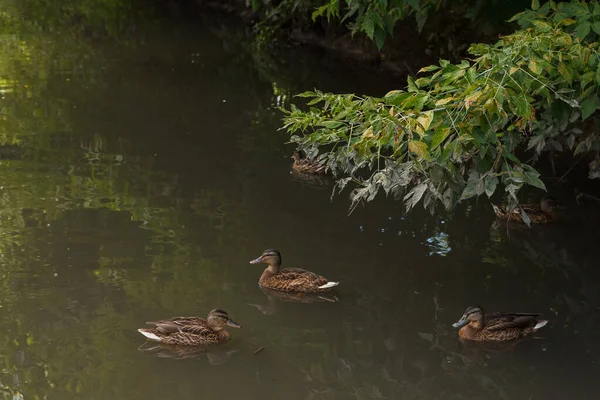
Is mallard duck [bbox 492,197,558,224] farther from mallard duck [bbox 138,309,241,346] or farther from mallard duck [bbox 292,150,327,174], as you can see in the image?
mallard duck [bbox 138,309,241,346]

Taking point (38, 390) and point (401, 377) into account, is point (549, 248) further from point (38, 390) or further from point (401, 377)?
point (38, 390)

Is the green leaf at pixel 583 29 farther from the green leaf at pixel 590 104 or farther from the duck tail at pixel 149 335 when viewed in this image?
the duck tail at pixel 149 335

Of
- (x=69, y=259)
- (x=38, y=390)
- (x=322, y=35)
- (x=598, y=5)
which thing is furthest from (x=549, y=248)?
(x=322, y=35)

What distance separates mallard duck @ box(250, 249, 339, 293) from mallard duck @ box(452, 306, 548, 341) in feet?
4.90

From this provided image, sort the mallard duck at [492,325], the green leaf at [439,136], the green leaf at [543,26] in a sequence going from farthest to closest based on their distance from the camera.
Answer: the mallard duck at [492,325], the green leaf at [543,26], the green leaf at [439,136]

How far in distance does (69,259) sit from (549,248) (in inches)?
223

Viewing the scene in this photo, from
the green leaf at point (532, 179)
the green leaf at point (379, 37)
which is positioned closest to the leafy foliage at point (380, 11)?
the green leaf at point (379, 37)

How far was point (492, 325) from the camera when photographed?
364 inches

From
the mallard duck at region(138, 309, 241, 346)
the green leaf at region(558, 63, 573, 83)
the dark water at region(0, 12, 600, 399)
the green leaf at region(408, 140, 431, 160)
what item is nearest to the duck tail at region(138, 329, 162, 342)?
the mallard duck at region(138, 309, 241, 346)

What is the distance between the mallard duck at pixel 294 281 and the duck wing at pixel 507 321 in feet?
5.50

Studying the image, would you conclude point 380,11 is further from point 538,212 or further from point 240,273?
point 538,212

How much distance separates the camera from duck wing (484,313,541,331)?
925 cm

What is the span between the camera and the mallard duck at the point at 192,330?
8820 millimetres

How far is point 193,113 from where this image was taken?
56.3ft
